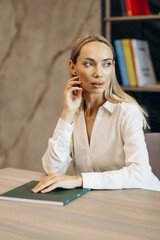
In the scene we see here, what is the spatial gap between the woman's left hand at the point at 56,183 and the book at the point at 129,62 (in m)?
1.31

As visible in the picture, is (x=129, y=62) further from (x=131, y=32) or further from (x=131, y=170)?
(x=131, y=170)

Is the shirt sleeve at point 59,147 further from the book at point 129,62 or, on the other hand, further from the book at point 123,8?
the book at point 123,8

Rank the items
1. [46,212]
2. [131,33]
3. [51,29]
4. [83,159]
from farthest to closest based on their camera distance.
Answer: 1. [51,29]
2. [131,33]
3. [83,159]
4. [46,212]

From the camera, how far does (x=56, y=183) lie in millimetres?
1271

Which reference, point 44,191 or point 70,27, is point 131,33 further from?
point 44,191

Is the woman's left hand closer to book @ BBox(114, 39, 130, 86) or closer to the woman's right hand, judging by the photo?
the woman's right hand

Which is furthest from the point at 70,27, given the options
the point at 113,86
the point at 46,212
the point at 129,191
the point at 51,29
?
the point at 46,212

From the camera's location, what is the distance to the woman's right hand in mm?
1687

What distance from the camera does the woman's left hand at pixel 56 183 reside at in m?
1.26

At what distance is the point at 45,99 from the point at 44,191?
172cm

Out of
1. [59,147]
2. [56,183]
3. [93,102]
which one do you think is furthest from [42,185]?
[93,102]

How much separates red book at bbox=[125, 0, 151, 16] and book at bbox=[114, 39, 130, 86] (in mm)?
207

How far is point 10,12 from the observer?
298 centimetres

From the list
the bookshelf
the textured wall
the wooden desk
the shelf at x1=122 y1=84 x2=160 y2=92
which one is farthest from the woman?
the textured wall
